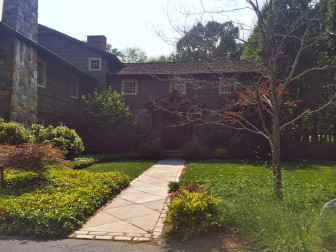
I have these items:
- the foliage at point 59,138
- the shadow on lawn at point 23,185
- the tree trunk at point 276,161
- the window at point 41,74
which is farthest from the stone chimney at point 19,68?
the tree trunk at point 276,161

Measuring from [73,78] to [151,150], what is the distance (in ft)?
22.8

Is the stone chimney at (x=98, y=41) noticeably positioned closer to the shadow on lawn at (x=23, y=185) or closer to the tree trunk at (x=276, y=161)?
the shadow on lawn at (x=23, y=185)

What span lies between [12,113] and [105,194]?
21.0 ft

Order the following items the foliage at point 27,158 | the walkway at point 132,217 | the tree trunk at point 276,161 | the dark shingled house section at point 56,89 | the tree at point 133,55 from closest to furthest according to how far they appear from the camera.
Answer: the walkway at point 132,217
the tree trunk at point 276,161
the foliage at point 27,158
the dark shingled house section at point 56,89
the tree at point 133,55

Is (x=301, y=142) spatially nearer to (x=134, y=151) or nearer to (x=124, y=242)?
(x=134, y=151)

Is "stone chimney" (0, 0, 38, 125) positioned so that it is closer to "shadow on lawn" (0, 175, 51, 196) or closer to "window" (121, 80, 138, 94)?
"shadow on lawn" (0, 175, 51, 196)

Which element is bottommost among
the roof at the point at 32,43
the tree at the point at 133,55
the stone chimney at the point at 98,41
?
the roof at the point at 32,43

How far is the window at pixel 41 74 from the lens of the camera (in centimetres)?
1382

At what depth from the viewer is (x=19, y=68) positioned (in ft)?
37.0

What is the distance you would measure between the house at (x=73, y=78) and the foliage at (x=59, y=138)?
34.7 inches

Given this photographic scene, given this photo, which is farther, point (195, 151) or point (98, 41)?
point (98, 41)

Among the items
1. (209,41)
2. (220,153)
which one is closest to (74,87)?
(220,153)

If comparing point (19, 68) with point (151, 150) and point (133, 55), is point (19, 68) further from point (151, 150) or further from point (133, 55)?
point (133, 55)

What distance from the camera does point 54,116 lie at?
595 inches
